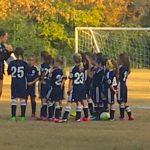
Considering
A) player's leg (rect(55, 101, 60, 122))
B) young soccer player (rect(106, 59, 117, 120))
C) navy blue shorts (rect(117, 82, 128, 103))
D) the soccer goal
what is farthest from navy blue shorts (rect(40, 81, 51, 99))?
the soccer goal

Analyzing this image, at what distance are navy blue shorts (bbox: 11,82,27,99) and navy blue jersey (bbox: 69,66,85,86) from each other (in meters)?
1.33

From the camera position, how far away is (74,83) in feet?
56.9

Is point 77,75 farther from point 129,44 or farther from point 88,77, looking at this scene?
point 129,44

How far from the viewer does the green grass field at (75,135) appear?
1288cm

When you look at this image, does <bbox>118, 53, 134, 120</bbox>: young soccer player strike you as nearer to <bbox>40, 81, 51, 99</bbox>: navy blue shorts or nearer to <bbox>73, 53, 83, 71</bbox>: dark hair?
<bbox>73, 53, 83, 71</bbox>: dark hair

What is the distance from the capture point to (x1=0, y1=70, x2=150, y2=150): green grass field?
1288 centimetres

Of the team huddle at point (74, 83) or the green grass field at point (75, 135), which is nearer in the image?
the green grass field at point (75, 135)

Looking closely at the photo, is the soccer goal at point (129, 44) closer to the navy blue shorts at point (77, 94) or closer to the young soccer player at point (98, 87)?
the young soccer player at point (98, 87)

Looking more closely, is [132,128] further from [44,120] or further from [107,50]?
[107,50]

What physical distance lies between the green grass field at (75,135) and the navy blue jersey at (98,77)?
47.2 inches

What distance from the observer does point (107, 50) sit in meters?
46.3

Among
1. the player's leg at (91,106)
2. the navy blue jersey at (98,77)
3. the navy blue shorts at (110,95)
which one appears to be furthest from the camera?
the player's leg at (91,106)

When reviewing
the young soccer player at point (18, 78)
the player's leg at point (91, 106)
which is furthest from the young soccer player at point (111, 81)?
the young soccer player at point (18, 78)

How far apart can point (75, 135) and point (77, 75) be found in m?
2.97
